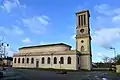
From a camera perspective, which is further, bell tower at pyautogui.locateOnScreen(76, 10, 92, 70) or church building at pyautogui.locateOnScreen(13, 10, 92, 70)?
church building at pyautogui.locateOnScreen(13, 10, 92, 70)

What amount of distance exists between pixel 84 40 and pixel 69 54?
9.65 metres

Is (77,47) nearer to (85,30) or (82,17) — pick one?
(85,30)

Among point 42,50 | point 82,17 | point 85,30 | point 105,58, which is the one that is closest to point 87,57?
point 85,30

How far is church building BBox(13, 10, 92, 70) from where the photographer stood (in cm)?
9406

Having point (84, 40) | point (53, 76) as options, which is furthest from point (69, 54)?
point (53, 76)

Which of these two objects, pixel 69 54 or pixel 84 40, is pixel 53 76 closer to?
pixel 69 54

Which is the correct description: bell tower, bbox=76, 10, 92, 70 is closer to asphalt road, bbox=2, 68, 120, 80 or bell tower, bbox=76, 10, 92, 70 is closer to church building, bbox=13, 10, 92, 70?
church building, bbox=13, 10, 92, 70

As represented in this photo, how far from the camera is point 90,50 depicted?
94750mm

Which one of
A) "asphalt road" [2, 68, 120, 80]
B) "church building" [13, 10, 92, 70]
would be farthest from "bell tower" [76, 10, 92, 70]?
"asphalt road" [2, 68, 120, 80]

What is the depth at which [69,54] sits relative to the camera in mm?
95812

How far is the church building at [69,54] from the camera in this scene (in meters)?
94.1

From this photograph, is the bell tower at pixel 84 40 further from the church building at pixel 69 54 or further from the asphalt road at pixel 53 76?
the asphalt road at pixel 53 76

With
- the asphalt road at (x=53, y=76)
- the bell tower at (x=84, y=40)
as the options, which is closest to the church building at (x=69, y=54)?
the bell tower at (x=84, y=40)

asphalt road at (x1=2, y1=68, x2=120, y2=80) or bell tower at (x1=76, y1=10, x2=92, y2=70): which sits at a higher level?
bell tower at (x1=76, y1=10, x2=92, y2=70)
